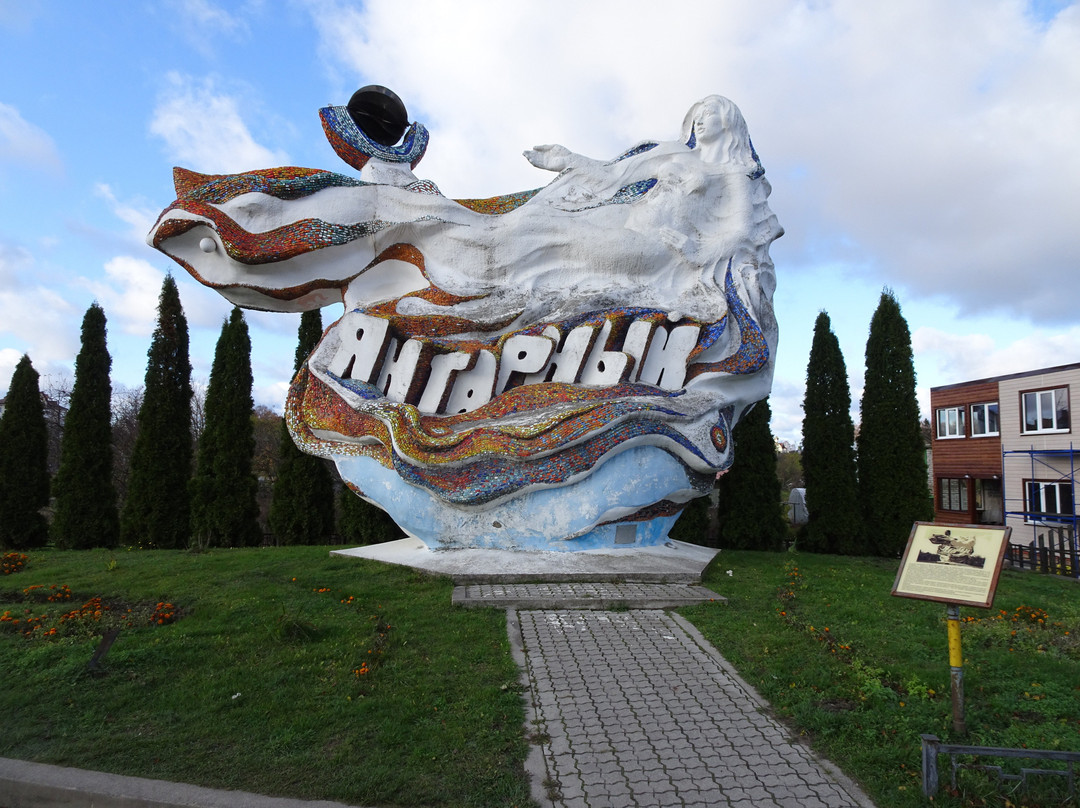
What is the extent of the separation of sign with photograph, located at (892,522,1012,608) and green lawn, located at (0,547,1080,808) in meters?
0.88

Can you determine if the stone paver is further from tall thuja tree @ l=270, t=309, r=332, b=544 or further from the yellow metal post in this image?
tall thuja tree @ l=270, t=309, r=332, b=544

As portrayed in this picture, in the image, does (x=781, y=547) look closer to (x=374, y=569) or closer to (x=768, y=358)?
(x=768, y=358)

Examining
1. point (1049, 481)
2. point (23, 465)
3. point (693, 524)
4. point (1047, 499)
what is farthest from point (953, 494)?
point (23, 465)

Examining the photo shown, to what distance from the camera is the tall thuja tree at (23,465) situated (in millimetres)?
14336

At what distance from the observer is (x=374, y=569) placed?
9266mm

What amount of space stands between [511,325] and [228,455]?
7.89 metres

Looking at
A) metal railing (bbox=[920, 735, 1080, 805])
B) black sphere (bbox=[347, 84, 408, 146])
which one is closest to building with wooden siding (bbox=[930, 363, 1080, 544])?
metal railing (bbox=[920, 735, 1080, 805])

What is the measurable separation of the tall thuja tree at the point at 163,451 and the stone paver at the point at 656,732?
1107cm

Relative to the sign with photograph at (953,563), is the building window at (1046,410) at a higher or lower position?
higher

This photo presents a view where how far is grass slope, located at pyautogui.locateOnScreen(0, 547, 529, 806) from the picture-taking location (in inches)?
147

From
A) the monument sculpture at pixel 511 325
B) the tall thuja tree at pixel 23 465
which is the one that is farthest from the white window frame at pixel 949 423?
the tall thuja tree at pixel 23 465

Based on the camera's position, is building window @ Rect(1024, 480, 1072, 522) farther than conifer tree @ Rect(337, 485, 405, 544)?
Yes

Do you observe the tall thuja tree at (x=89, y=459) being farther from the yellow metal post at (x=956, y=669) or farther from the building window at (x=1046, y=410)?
the building window at (x=1046, y=410)

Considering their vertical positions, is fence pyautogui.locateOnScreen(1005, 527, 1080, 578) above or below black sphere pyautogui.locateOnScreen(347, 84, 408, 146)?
below
